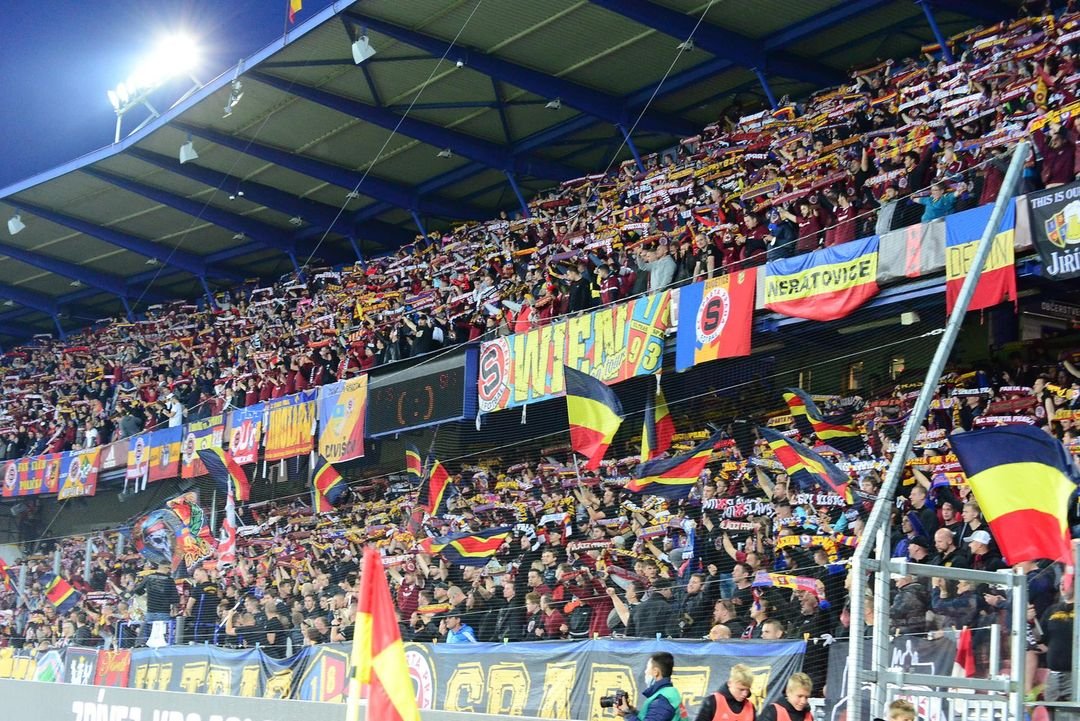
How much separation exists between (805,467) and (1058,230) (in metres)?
3.32

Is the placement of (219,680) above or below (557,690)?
below

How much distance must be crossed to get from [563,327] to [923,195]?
18.0ft

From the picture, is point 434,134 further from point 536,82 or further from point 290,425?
point 290,425

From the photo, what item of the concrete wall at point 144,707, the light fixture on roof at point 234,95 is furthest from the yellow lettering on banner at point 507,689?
the light fixture on roof at point 234,95

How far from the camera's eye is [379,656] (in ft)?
20.5

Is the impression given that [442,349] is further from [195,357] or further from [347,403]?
[195,357]

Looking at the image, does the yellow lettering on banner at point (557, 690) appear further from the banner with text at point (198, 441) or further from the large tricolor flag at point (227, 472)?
the banner with text at point (198, 441)

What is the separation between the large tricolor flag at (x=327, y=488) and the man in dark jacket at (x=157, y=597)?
311 cm

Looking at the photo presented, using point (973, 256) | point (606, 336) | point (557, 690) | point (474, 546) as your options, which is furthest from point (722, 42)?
point (557, 690)

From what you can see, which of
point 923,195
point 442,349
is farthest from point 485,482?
point 923,195

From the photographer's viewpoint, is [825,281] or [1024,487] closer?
[1024,487]

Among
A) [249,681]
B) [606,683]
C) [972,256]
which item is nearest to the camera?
[606,683]

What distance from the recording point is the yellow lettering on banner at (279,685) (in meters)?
15.9

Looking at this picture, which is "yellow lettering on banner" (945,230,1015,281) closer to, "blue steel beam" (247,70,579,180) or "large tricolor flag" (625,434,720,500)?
"large tricolor flag" (625,434,720,500)
